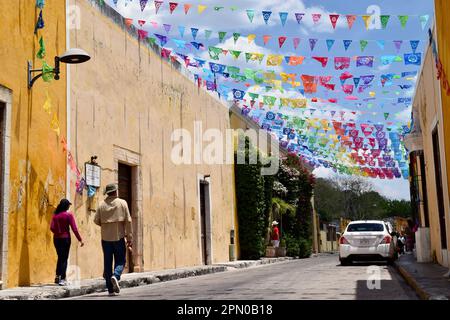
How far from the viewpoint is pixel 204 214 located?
2122cm

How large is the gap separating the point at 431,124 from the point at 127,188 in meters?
7.63

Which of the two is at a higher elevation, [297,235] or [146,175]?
[146,175]

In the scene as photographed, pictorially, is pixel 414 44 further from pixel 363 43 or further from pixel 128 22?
pixel 128 22

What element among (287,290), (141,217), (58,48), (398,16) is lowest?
(287,290)

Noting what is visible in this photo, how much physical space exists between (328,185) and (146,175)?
54594 millimetres

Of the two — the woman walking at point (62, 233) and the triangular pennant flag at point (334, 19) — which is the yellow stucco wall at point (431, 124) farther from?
the woman walking at point (62, 233)

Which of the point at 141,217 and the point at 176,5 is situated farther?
the point at 141,217

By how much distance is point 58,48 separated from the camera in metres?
12.4

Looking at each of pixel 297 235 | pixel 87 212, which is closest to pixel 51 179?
pixel 87 212

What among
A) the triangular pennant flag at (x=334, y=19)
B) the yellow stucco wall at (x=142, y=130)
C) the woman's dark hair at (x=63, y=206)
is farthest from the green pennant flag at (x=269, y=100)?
the woman's dark hair at (x=63, y=206)

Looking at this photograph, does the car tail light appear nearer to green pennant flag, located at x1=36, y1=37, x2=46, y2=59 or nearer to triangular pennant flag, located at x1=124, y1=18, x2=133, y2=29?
triangular pennant flag, located at x1=124, y1=18, x2=133, y2=29

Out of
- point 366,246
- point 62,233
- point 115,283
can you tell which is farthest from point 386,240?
point 115,283
